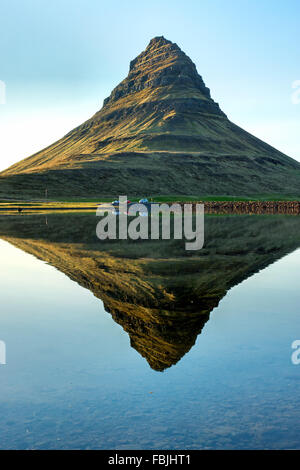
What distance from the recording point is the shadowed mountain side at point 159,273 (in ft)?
45.8

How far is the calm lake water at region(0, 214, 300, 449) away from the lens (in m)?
8.35

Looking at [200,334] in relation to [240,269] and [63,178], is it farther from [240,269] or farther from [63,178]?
[63,178]

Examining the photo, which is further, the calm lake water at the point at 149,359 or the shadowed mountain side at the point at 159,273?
the shadowed mountain side at the point at 159,273

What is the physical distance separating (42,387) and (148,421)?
2545mm

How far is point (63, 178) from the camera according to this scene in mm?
197125

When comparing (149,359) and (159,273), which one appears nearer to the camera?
(149,359)

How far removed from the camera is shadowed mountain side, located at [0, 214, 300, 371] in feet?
45.8

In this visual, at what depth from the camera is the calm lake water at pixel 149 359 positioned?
8352mm

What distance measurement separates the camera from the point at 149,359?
38.7 ft

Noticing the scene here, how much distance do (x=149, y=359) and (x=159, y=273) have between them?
12.9m

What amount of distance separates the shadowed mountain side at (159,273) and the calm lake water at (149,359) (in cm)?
9

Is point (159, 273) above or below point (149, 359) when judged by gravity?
above

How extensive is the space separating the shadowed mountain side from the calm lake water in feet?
0.28

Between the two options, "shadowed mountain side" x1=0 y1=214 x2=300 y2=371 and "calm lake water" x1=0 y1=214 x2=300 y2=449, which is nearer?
"calm lake water" x1=0 y1=214 x2=300 y2=449
